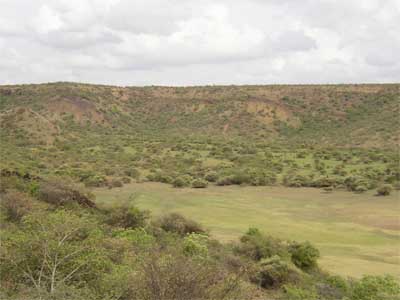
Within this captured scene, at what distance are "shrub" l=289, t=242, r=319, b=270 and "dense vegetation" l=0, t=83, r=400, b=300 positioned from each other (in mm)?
34

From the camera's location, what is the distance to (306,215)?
85.1ft

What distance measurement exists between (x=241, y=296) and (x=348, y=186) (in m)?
25.1

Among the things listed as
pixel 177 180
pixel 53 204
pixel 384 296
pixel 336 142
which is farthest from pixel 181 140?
pixel 384 296

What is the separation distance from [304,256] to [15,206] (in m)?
10.4

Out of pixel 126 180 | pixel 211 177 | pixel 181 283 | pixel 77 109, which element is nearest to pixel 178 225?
pixel 181 283

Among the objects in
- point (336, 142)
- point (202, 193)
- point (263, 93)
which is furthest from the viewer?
point (263, 93)

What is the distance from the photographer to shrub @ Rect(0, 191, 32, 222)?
19.0 meters

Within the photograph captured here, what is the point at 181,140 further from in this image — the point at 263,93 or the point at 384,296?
the point at 384,296

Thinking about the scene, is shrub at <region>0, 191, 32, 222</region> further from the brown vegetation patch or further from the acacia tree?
the brown vegetation patch

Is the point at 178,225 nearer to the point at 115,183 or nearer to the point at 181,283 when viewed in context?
the point at 181,283

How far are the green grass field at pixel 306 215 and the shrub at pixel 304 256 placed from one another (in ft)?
1.82

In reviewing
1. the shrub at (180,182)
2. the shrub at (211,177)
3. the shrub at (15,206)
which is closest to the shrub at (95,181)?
the shrub at (180,182)

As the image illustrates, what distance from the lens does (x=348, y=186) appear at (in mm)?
33594

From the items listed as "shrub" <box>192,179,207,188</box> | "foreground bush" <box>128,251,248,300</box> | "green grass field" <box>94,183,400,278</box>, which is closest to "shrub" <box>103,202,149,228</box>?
"green grass field" <box>94,183,400,278</box>
